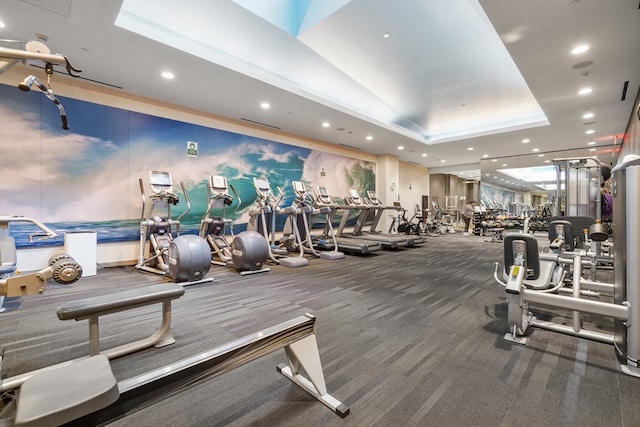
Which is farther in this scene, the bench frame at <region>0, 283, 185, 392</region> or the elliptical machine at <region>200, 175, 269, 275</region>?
the elliptical machine at <region>200, 175, 269, 275</region>

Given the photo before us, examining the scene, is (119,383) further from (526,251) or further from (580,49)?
(580,49)

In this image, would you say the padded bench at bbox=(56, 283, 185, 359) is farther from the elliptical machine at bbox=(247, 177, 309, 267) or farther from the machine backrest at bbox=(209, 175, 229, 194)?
the machine backrest at bbox=(209, 175, 229, 194)

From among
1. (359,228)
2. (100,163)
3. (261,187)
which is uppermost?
(100,163)

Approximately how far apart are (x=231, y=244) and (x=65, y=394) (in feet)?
16.8

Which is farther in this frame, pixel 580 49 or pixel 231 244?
pixel 231 244

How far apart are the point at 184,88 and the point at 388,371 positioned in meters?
5.90

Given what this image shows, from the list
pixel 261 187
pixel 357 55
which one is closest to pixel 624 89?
pixel 357 55

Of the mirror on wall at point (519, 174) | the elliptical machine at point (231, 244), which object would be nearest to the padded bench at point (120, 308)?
the elliptical machine at point (231, 244)

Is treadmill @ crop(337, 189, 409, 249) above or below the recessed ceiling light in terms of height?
below

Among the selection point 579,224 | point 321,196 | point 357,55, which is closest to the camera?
point 579,224

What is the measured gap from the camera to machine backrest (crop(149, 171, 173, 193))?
531 cm

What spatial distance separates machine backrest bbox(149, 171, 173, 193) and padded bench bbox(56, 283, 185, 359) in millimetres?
3696

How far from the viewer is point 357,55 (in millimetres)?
5547

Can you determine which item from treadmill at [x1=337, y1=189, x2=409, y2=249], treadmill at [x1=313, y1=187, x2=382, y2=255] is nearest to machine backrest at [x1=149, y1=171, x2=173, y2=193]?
treadmill at [x1=313, y1=187, x2=382, y2=255]
